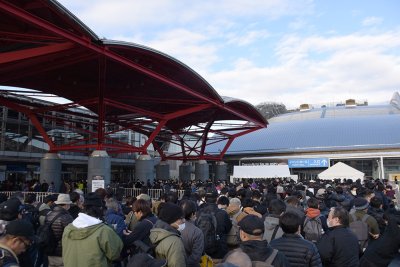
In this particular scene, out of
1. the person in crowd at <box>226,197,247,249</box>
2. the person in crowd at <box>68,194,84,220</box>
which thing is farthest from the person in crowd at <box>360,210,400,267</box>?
the person in crowd at <box>68,194,84,220</box>

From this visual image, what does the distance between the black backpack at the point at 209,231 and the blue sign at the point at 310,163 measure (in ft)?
137

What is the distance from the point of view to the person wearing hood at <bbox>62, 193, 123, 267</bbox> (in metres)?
4.21

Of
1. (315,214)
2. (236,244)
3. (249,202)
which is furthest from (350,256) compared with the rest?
(249,202)

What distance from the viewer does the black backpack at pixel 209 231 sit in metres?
5.80

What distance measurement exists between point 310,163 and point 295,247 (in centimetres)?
4362

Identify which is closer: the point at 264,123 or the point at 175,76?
the point at 175,76

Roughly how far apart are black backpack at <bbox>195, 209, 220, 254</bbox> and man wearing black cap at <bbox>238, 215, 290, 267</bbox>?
226 cm

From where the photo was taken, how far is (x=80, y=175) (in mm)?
40625

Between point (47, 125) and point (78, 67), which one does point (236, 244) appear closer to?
point (78, 67)

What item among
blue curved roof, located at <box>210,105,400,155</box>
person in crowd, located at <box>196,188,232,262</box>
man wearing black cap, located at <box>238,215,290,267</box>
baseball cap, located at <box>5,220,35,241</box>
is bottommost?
person in crowd, located at <box>196,188,232,262</box>

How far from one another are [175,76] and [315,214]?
1808 cm

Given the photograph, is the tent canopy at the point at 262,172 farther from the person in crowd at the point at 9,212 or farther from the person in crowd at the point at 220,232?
the person in crowd at the point at 9,212

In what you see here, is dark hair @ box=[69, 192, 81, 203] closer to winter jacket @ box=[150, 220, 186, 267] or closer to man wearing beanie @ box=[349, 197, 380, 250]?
winter jacket @ box=[150, 220, 186, 267]

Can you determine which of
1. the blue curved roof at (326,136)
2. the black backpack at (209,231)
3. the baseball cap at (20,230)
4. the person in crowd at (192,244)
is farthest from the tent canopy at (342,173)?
the baseball cap at (20,230)
